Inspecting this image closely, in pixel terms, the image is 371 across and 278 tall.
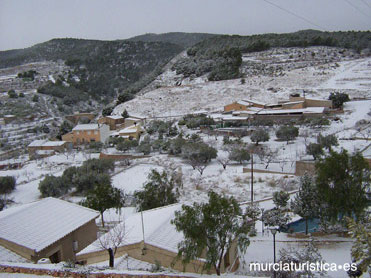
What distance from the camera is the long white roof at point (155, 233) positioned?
8688 mm

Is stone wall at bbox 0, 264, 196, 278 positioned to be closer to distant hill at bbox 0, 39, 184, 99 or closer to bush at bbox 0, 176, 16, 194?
bush at bbox 0, 176, 16, 194

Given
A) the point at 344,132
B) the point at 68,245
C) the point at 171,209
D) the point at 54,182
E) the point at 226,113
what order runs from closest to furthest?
the point at 68,245
the point at 171,209
the point at 54,182
the point at 344,132
the point at 226,113

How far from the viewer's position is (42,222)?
1040cm

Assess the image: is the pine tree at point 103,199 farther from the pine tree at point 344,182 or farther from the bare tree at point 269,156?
the bare tree at point 269,156

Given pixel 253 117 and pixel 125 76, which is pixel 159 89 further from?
pixel 125 76

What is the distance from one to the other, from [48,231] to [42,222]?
26.3 inches

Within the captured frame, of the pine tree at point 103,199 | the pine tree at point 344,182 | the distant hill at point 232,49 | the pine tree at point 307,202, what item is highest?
the distant hill at point 232,49

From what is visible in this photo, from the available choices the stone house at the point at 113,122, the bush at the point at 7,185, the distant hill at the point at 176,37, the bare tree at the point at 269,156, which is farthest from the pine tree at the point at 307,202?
the distant hill at the point at 176,37

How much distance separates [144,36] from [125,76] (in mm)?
83494

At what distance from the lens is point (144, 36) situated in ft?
571

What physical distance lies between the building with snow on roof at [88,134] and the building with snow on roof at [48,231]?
27.6m

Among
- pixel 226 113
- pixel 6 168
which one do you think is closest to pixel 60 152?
pixel 6 168

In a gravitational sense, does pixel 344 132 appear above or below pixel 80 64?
below

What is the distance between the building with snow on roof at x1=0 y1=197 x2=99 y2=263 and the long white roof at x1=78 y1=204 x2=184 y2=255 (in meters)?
0.97
